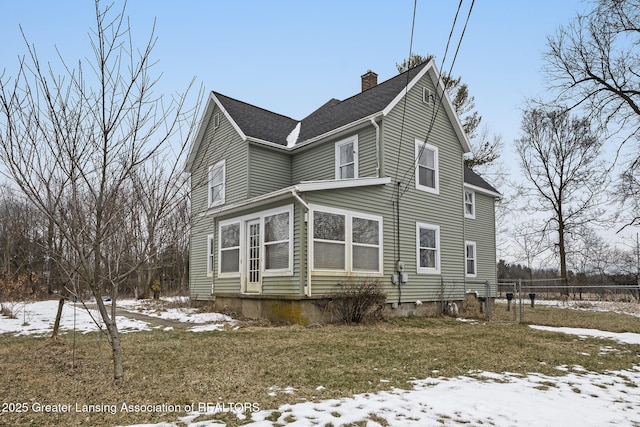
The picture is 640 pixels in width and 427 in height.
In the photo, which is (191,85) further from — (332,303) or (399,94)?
(399,94)

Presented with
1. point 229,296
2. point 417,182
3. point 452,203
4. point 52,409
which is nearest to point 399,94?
point 417,182

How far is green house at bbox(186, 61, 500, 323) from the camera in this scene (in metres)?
10.4

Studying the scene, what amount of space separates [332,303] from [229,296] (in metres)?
3.39

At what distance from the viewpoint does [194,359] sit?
6043mm

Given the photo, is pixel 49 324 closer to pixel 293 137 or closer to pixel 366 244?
pixel 366 244

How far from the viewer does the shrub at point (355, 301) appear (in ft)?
33.8

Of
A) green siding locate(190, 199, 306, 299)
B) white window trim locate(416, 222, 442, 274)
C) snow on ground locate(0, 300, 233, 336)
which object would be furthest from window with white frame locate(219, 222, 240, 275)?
white window trim locate(416, 222, 442, 274)

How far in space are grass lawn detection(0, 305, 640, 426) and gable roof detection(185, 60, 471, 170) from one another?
6213mm

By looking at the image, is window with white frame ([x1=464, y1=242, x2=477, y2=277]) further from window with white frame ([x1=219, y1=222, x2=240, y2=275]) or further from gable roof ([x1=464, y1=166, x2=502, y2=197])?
window with white frame ([x1=219, y1=222, x2=240, y2=275])

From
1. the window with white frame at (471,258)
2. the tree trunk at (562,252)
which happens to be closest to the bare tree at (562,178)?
the tree trunk at (562,252)

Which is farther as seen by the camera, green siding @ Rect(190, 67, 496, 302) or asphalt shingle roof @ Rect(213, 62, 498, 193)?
asphalt shingle roof @ Rect(213, 62, 498, 193)

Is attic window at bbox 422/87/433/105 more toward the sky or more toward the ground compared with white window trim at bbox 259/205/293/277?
more toward the sky

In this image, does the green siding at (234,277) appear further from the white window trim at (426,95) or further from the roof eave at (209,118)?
the white window trim at (426,95)

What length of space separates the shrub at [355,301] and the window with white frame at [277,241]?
141cm
